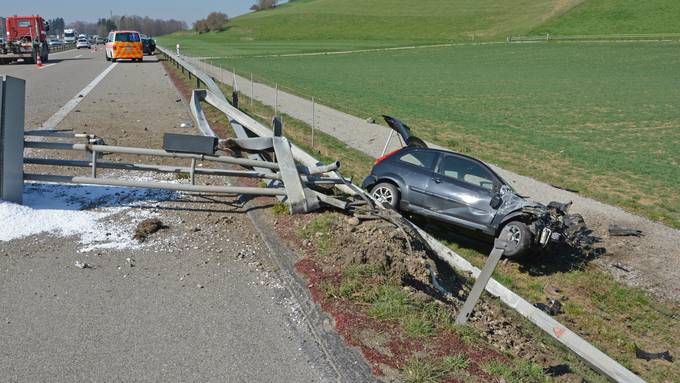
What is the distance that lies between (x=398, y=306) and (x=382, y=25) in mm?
108222

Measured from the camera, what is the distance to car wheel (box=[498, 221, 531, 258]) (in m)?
8.70

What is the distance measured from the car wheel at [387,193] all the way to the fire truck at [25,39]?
3380 cm

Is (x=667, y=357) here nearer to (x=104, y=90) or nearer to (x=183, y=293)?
(x=183, y=293)

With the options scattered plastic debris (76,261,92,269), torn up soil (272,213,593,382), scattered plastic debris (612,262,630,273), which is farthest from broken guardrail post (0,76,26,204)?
scattered plastic debris (612,262,630,273)

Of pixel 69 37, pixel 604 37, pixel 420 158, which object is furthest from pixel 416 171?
pixel 69 37

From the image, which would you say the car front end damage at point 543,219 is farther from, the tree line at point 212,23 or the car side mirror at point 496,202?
the tree line at point 212,23

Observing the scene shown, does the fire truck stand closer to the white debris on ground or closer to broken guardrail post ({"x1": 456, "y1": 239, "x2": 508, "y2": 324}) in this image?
the white debris on ground

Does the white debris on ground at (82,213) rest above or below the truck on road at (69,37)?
below

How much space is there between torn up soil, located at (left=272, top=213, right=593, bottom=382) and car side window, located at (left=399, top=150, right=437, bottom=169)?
8.86ft

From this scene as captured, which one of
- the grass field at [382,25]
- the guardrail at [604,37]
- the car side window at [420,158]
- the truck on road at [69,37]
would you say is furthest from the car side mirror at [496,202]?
the truck on road at [69,37]

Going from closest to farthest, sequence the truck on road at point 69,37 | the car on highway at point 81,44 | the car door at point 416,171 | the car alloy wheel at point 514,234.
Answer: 1. the car alloy wheel at point 514,234
2. the car door at point 416,171
3. the car on highway at point 81,44
4. the truck on road at point 69,37

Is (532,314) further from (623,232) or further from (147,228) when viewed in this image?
(623,232)

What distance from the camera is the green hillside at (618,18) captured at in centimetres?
8038

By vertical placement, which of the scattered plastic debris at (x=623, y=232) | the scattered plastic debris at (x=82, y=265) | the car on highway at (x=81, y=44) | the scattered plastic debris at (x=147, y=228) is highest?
the car on highway at (x=81, y=44)
